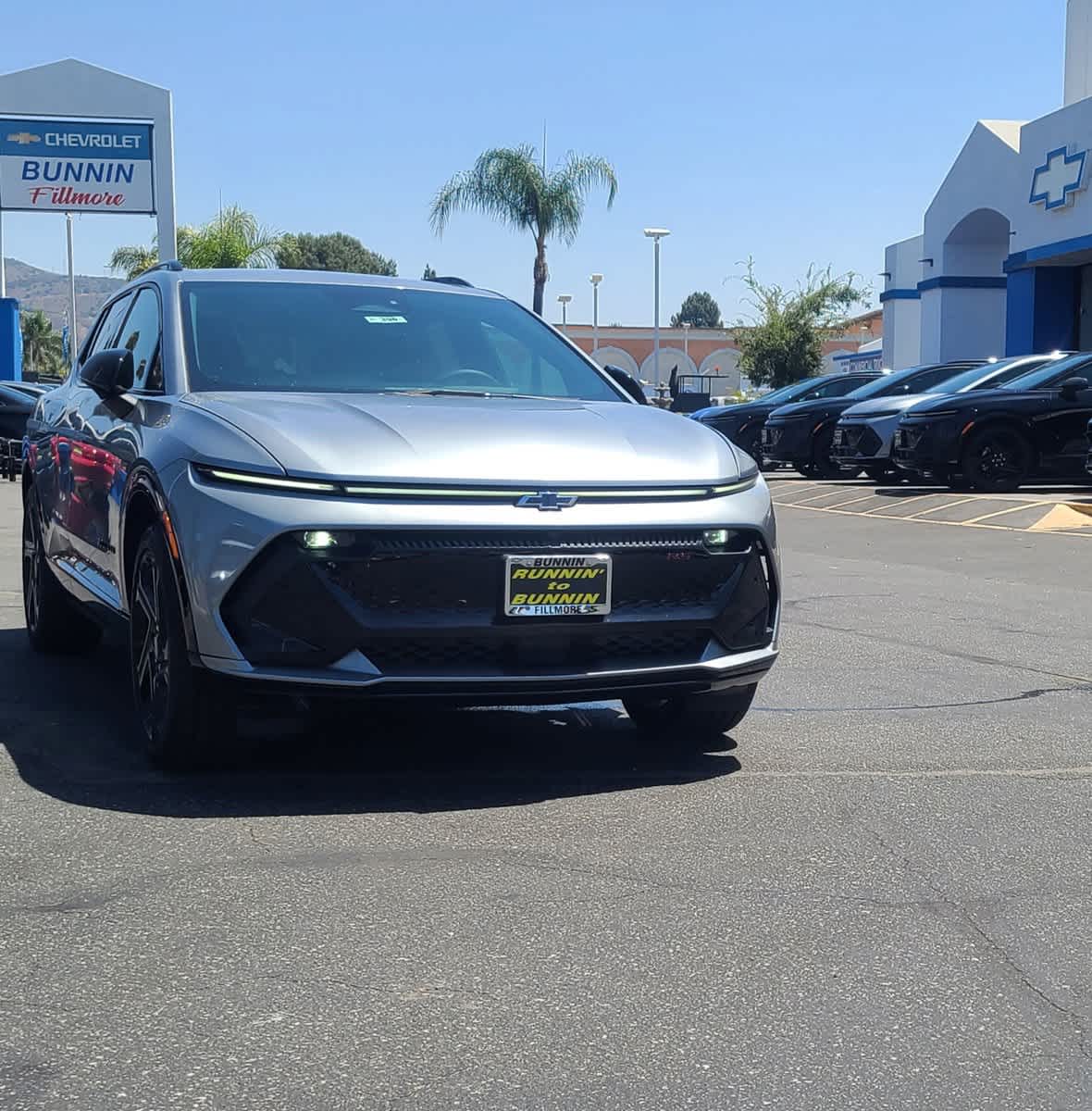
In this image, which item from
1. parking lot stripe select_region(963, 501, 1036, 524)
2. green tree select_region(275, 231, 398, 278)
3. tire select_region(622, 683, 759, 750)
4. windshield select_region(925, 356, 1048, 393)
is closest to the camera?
tire select_region(622, 683, 759, 750)

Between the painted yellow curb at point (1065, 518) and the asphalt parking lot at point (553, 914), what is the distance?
29.9 feet

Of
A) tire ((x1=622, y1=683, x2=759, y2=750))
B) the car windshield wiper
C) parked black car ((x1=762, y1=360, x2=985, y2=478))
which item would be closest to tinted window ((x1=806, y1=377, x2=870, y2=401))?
parked black car ((x1=762, y1=360, x2=985, y2=478))

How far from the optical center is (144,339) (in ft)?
19.9

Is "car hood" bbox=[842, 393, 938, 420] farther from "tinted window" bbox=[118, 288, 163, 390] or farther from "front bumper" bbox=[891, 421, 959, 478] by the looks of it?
"tinted window" bbox=[118, 288, 163, 390]

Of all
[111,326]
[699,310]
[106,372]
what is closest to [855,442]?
A: [111,326]

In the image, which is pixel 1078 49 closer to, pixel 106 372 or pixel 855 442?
pixel 855 442

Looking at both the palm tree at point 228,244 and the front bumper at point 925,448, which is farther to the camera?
the palm tree at point 228,244

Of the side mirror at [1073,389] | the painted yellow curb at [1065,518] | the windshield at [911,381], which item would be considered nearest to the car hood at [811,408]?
the windshield at [911,381]

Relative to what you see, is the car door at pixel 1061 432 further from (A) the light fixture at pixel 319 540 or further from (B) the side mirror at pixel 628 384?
(A) the light fixture at pixel 319 540

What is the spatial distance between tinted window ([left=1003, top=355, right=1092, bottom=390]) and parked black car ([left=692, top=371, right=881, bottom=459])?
245 inches

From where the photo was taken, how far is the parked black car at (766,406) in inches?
977

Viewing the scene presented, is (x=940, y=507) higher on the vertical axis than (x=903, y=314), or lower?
lower

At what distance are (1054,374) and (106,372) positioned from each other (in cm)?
1450

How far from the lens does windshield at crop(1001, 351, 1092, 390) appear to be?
1789cm
